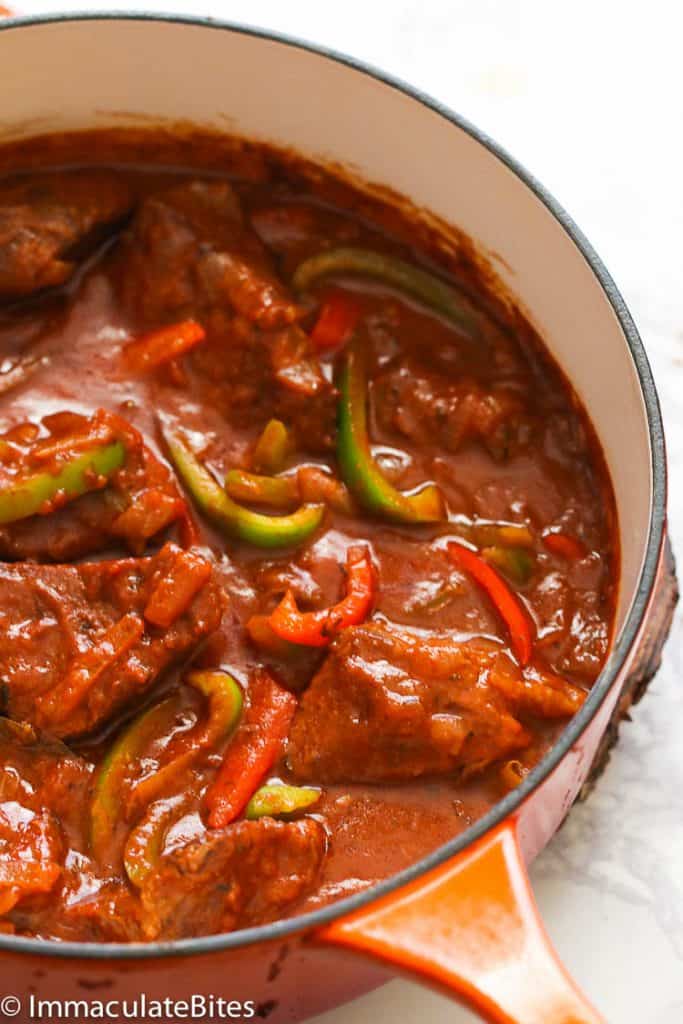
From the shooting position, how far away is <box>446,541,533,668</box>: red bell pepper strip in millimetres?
2570

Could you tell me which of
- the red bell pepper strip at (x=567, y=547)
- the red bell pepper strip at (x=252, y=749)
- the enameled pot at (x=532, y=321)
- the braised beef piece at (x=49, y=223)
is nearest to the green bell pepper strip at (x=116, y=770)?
the red bell pepper strip at (x=252, y=749)

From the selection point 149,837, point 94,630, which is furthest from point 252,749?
point 94,630

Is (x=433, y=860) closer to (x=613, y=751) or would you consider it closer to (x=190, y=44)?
(x=613, y=751)

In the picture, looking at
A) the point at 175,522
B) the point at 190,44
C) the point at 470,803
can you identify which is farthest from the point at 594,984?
the point at 190,44

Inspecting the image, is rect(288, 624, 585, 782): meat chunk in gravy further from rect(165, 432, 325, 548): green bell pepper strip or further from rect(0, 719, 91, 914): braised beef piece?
rect(0, 719, 91, 914): braised beef piece

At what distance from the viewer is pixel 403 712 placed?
2.38 metres

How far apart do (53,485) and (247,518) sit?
0.35 metres

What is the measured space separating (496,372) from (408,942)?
55.2 inches

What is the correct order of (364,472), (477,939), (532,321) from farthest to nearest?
1. (532,321)
2. (364,472)
3. (477,939)

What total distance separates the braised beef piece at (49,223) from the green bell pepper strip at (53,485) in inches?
18.8

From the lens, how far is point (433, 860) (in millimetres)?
1834

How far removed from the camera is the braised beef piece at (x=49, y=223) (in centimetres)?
286

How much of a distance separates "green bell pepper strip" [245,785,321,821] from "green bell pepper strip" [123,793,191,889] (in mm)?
119

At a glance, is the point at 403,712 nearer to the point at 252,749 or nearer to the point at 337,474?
the point at 252,749
